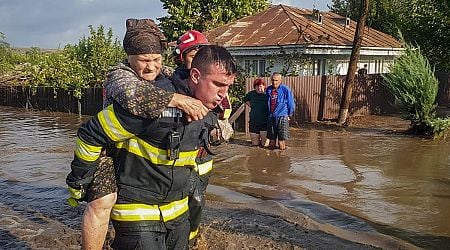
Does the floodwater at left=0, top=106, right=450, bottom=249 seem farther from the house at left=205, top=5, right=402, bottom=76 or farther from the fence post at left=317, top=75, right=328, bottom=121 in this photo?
the house at left=205, top=5, right=402, bottom=76

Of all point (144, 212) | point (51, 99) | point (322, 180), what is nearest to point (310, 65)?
point (51, 99)

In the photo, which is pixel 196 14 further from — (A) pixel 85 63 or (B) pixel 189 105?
(B) pixel 189 105

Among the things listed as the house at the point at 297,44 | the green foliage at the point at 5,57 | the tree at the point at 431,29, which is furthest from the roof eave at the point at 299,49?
the green foliage at the point at 5,57

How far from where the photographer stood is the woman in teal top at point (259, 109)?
12133 millimetres

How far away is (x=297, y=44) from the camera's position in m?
22.7

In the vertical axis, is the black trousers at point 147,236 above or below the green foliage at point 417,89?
below

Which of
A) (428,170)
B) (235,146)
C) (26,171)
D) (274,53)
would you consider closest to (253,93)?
(235,146)

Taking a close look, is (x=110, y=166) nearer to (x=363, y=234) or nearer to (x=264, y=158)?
(x=363, y=234)

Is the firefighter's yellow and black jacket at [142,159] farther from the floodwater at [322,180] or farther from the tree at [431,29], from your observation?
the tree at [431,29]

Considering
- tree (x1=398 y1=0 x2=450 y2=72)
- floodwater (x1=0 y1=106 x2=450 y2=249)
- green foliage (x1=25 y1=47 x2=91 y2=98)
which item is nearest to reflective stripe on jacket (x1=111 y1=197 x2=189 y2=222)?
floodwater (x1=0 y1=106 x2=450 y2=249)

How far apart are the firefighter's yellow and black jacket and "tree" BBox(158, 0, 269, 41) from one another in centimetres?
3357

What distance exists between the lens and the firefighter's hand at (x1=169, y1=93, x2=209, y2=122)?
9.07 feet

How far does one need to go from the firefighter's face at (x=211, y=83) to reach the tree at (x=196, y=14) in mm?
33559

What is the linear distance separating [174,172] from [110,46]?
70.7ft
